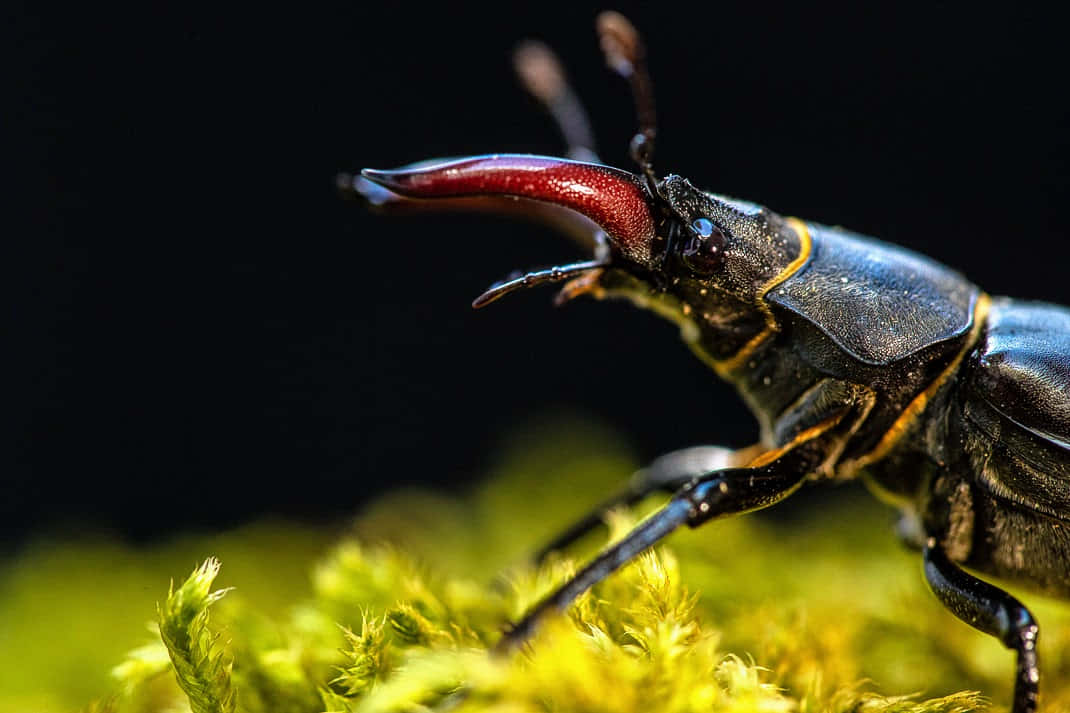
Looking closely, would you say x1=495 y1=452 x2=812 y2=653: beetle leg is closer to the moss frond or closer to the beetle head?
the beetle head

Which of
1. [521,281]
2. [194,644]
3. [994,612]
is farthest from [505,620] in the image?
[994,612]

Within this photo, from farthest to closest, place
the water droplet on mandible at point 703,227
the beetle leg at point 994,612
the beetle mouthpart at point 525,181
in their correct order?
the water droplet on mandible at point 703,227 < the beetle mouthpart at point 525,181 < the beetle leg at point 994,612

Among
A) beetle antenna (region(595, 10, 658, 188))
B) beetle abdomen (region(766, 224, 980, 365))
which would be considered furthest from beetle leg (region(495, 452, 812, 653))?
beetle antenna (region(595, 10, 658, 188))

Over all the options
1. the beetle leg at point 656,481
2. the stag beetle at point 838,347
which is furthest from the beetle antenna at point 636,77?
the beetle leg at point 656,481

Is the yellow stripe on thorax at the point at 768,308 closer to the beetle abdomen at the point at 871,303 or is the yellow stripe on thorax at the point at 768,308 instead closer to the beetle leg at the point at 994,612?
the beetle abdomen at the point at 871,303

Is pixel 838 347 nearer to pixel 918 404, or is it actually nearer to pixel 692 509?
pixel 918 404

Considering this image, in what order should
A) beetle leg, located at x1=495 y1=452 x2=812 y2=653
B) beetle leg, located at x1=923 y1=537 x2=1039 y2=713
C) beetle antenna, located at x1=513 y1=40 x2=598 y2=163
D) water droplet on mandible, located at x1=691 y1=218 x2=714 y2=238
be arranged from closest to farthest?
1. beetle leg, located at x1=495 y1=452 x2=812 y2=653
2. beetle leg, located at x1=923 y1=537 x2=1039 y2=713
3. water droplet on mandible, located at x1=691 y1=218 x2=714 y2=238
4. beetle antenna, located at x1=513 y1=40 x2=598 y2=163
